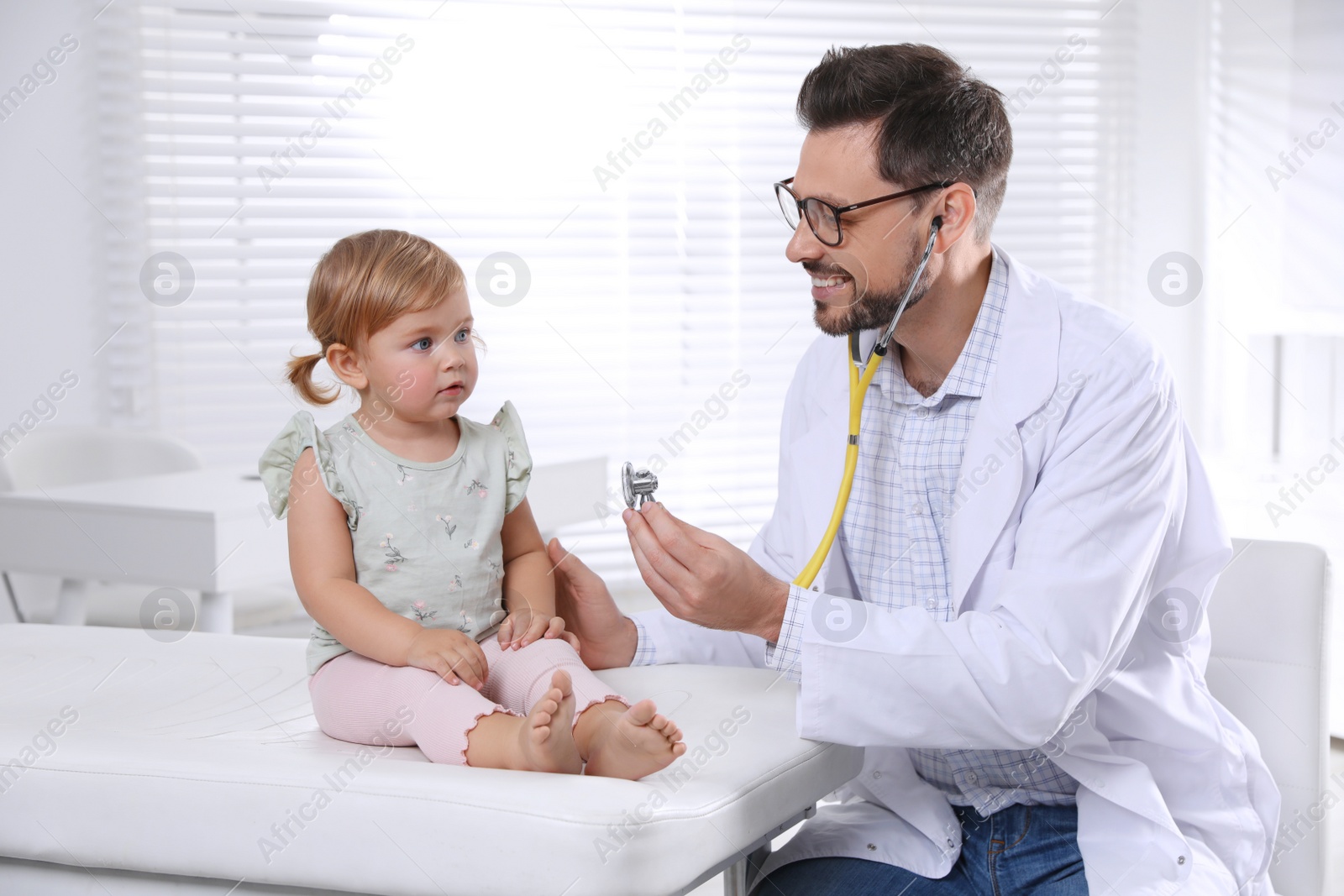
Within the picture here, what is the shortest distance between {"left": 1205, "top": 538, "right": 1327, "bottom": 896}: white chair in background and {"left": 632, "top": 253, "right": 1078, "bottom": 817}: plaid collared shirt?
0.24m

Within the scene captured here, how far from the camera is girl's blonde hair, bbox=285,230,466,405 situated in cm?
126

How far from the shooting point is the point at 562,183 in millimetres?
3695

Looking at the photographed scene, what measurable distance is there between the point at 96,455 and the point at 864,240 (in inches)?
93.2

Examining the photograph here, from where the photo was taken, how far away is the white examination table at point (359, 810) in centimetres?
94

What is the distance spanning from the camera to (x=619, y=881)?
3.02 feet

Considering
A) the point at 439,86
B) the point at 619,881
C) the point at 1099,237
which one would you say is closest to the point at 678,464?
Result: the point at 439,86

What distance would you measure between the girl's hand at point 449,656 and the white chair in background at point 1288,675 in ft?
2.76

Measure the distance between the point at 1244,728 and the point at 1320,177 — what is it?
7.72ft

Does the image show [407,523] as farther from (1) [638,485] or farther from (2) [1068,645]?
(2) [1068,645]

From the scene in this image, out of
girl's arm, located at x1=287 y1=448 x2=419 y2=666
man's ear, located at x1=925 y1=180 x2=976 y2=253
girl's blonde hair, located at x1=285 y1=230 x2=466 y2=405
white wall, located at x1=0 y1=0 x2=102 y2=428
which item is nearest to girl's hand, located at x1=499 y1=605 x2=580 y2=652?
girl's arm, located at x1=287 y1=448 x2=419 y2=666

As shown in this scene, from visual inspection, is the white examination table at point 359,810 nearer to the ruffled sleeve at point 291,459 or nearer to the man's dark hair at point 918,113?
the ruffled sleeve at point 291,459

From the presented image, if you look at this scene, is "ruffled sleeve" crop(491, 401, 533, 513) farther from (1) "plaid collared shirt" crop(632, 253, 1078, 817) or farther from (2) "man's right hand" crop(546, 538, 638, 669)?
(1) "plaid collared shirt" crop(632, 253, 1078, 817)

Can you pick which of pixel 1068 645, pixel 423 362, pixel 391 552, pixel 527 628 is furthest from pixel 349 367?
pixel 1068 645

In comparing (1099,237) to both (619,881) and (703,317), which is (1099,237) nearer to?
(703,317)
